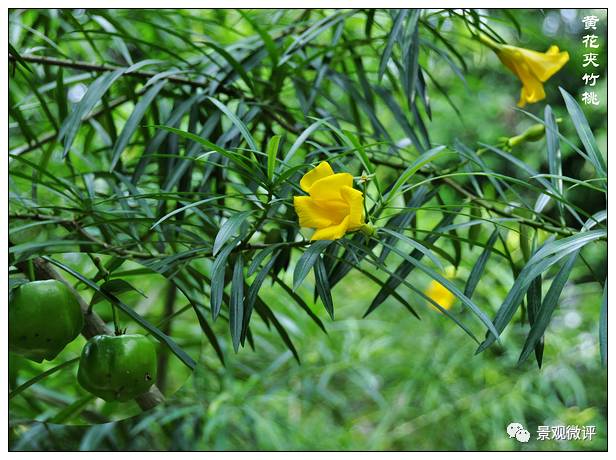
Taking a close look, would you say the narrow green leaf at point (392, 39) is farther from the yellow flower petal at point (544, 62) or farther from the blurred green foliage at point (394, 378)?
the blurred green foliage at point (394, 378)

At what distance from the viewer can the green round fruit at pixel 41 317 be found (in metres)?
0.45

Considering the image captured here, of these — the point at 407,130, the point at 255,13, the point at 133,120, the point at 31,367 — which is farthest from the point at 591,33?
the point at 31,367

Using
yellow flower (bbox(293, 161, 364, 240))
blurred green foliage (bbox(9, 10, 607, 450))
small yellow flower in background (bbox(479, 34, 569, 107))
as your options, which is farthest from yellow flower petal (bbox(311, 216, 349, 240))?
blurred green foliage (bbox(9, 10, 607, 450))

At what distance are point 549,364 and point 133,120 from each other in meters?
1.17

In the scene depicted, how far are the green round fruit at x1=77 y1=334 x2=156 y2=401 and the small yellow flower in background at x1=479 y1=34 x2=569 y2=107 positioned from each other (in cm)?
40

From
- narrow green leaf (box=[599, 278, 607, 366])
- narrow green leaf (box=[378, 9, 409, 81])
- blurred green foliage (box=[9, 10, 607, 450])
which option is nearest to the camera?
narrow green leaf (box=[599, 278, 607, 366])

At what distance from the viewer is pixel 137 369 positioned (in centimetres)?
47

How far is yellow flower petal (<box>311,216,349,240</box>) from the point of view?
0.43 metres

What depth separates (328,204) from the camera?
0.43 meters

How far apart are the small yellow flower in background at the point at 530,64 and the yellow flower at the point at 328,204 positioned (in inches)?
11.8

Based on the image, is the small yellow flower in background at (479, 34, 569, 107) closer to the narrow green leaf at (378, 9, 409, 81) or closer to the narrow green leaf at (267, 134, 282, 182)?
the narrow green leaf at (378, 9, 409, 81)
